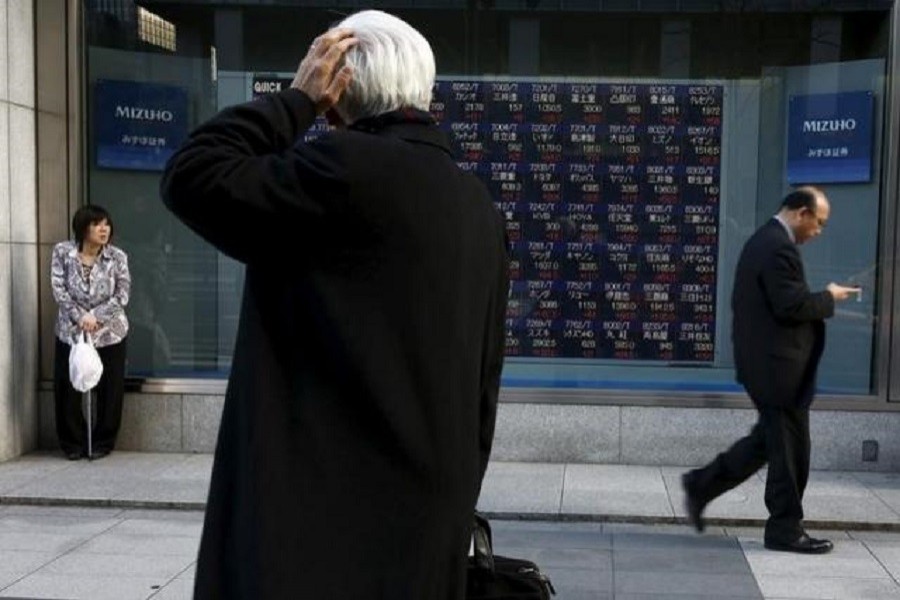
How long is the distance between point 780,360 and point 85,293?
4895 mm

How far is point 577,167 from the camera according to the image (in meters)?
8.32

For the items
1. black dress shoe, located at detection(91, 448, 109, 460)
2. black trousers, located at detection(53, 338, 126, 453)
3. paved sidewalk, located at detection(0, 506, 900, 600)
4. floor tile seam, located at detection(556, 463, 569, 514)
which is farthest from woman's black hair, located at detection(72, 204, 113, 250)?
floor tile seam, located at detection(556, 463, 569, 514)

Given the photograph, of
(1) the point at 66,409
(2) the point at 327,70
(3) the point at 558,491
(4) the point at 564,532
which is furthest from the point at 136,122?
(2) the point at 327,70

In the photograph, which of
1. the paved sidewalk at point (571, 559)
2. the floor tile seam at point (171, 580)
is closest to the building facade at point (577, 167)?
the paved sidewalk at point (571, 559)

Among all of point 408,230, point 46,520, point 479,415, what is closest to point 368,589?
point 479,415

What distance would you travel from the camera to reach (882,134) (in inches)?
310

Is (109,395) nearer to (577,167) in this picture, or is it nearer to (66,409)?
(66,409)

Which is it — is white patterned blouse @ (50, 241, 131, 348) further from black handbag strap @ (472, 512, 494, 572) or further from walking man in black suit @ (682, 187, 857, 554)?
black handbag strap @ (472, 512, 494, 572)

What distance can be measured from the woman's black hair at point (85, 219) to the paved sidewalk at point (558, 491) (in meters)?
1.64

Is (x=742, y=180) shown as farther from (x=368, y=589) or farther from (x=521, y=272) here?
(x=368, y=589)

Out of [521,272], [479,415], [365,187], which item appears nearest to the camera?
[365,187]

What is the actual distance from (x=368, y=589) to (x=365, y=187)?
655 millimetres

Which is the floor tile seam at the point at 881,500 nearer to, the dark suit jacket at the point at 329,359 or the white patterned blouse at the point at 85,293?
the white patterned blouse at the point at 85,293

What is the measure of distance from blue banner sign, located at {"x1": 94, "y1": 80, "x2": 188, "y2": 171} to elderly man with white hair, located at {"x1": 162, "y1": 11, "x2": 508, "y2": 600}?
703cm
